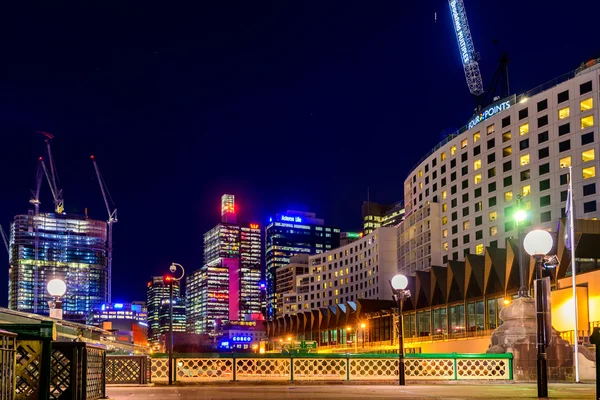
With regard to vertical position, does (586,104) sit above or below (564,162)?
above

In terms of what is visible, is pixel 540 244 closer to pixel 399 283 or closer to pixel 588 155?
pixel 399 283

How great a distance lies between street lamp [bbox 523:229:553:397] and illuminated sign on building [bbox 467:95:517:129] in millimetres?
91145

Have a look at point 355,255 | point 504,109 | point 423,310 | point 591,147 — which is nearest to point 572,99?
point 591,147

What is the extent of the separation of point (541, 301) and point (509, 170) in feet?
295

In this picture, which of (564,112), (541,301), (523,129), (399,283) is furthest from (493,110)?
(541,301)

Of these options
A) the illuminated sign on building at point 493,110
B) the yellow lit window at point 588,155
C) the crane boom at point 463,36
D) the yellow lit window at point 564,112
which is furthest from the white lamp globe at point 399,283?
the crane boom at point 463,36

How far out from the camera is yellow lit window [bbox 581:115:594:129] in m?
91.0

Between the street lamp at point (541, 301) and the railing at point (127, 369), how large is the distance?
19.0 metres

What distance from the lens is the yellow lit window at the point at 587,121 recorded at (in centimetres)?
9100

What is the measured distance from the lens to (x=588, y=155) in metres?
91.5

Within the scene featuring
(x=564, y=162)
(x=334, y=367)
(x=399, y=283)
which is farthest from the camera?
(x=564, y=162)

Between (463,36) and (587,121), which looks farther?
(463,36)

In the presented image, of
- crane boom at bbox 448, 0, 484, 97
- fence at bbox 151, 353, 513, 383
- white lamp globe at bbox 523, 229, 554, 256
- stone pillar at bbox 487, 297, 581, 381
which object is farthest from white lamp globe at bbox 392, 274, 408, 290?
crane boom at bbox 448, 0, 484, 97

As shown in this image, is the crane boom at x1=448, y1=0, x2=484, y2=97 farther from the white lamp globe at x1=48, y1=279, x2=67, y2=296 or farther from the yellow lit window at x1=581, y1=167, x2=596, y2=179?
the white lamp globe at x1=48, y1=279, x2=67, y2=296
